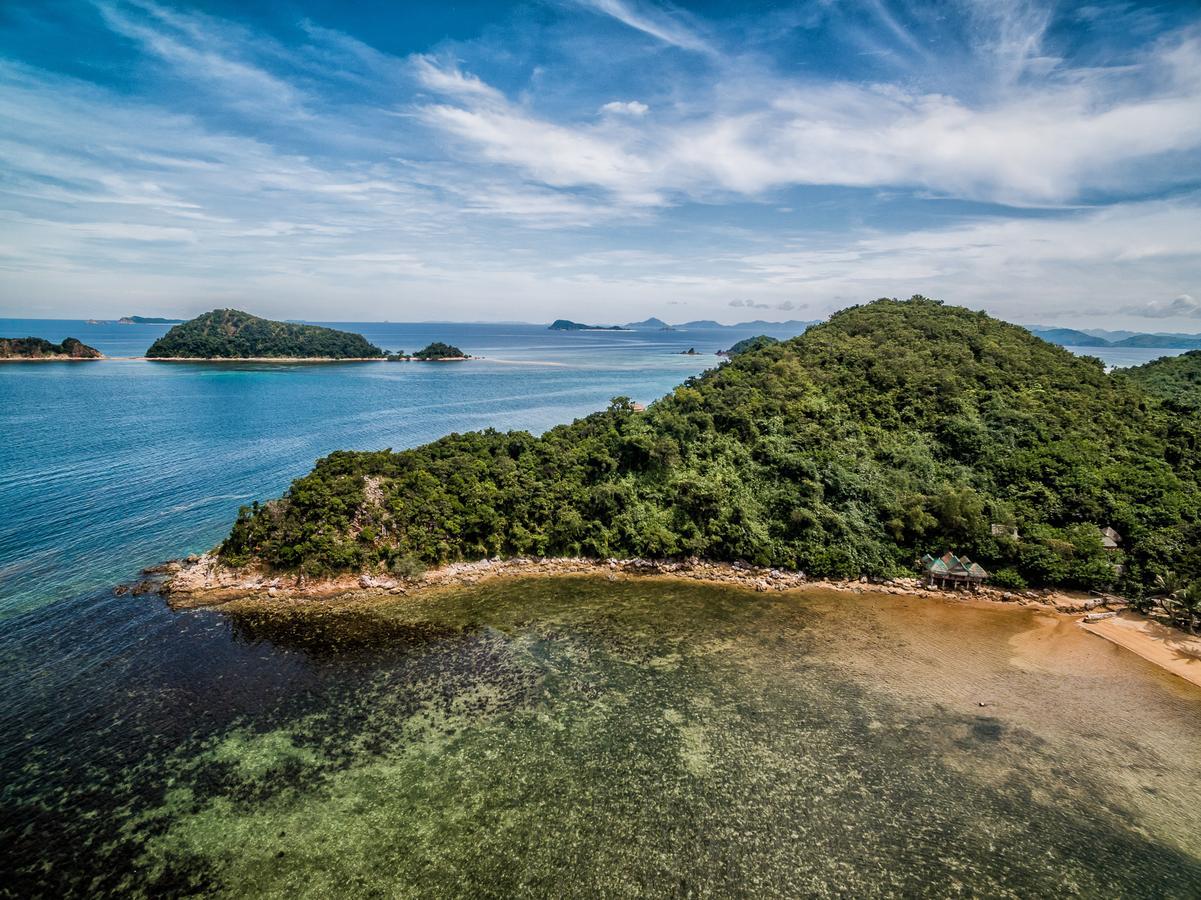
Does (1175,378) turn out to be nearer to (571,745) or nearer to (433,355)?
(571,745)

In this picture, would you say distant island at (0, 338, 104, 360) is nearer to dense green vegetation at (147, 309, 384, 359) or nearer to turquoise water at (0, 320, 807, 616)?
turquoise water at (0, 320, 807, 616)

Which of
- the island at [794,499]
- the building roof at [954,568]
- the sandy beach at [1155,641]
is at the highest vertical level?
the island at [794,499]

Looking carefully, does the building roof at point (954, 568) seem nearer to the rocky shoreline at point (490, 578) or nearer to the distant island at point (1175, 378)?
the rocky shoreline at point (490, 578)

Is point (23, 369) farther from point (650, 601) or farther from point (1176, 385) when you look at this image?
point (1176, 385)

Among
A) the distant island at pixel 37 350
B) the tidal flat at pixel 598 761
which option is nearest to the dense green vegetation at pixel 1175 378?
the tidal flat at pixel 598 761

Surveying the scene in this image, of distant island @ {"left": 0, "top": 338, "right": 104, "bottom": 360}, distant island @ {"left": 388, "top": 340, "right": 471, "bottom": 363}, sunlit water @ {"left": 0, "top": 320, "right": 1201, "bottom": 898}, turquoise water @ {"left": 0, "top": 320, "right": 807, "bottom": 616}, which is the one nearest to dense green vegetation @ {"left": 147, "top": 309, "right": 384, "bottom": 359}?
distant island @ {"left": 388, "top": 340, "right": 471, "bottom": 363}

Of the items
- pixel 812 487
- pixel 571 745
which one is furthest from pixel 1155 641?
pixel 571 745
